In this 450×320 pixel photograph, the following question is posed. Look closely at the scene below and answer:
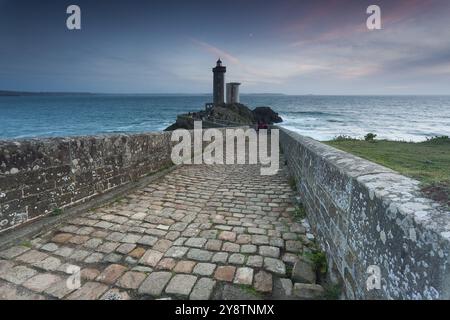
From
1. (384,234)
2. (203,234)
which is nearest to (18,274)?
(203,234)

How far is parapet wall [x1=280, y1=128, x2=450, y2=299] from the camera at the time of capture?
130cm

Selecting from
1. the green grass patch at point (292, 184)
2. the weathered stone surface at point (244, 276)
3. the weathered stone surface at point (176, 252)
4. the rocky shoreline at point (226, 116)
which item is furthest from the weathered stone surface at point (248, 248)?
the rocky shoreline at point (226, 116)

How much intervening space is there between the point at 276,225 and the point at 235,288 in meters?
1.81

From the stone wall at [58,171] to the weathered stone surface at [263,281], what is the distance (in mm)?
3436

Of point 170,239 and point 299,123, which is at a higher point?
point 299,123

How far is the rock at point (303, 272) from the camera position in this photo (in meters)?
2.87

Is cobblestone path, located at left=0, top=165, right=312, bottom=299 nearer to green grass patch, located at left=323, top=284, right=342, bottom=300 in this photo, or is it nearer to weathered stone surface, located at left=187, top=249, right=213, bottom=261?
weathered stone surface, located at left=187, top=249, right=213, bottom=261

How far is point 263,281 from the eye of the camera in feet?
9.28

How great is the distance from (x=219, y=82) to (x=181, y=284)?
58218 millimetres

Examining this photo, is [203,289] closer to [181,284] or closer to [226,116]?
[181,284]

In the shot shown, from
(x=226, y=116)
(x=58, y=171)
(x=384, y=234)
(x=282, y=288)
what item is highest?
(x=226, y=116)

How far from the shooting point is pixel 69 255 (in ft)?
10.7

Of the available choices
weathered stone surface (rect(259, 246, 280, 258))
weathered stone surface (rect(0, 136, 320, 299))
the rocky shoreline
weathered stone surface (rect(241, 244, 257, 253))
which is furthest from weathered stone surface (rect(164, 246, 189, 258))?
Result: the rocky shoreline
